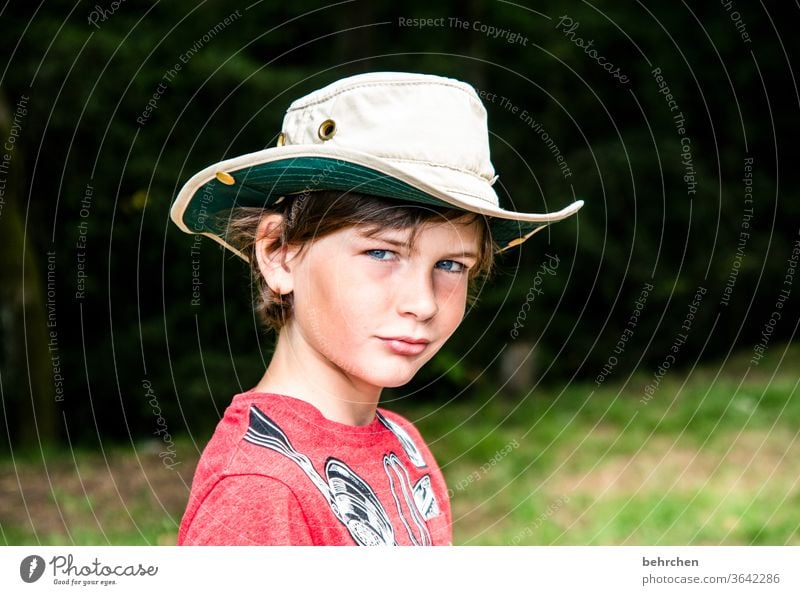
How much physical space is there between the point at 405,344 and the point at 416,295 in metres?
0.07

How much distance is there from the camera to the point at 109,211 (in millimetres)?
4594

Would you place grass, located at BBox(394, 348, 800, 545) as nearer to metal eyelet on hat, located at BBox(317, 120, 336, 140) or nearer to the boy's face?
the boy's face

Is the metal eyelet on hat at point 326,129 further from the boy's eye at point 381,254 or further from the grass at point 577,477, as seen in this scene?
the grass at point 577,477

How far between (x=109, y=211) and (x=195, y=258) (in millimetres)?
626

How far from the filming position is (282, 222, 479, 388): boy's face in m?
1.27

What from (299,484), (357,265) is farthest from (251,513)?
(357,265)

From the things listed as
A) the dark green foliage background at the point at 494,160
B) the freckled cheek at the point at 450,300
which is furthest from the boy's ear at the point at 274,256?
the dark green foliage background at the point at 494,160

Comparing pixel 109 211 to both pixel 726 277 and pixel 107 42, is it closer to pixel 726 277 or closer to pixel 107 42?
pixel 107 42

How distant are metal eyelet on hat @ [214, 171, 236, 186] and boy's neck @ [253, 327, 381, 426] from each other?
247 millimetres

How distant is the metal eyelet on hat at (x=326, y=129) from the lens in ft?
4.28
